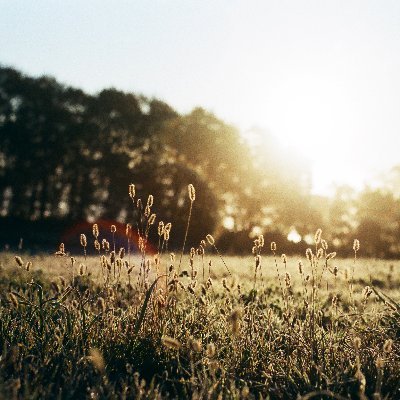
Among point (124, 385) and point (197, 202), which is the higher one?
point (197, 202)

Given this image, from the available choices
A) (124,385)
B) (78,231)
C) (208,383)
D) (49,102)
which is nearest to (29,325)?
(124,385)

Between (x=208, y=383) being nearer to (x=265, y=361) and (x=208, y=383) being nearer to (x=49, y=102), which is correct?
(x=265, y=361)

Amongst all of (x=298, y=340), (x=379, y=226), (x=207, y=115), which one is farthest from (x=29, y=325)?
(x=207, y=115)

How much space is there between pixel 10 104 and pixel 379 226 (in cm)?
2918

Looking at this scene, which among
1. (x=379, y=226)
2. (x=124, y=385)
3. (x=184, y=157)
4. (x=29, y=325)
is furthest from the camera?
(x=184, y=157)

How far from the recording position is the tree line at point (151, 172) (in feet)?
109

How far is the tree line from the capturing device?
109 feet

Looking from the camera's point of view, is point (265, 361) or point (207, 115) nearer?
point (265, 361)

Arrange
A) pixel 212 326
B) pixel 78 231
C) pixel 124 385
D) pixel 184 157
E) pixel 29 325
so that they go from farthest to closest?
pixel 184 157, pixel 78 231, pixel 212 326, pixel 29 325, pixel 124 385

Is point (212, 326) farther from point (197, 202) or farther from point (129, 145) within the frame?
point (129, 145)

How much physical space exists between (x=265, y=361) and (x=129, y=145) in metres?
34.9

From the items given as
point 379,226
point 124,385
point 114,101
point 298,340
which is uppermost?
point 114,101

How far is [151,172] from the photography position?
3584 centimetres

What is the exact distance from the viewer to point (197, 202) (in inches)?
1326
